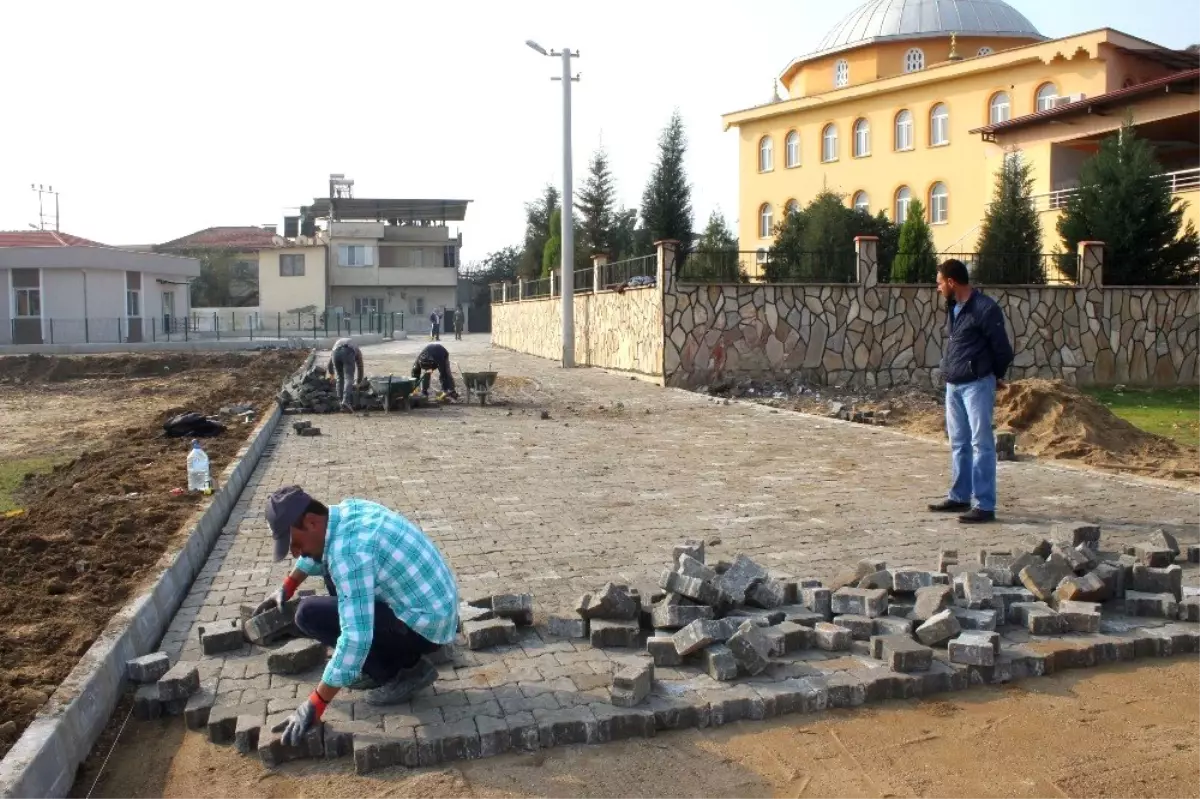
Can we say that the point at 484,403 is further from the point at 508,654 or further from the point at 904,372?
the point at 508,654

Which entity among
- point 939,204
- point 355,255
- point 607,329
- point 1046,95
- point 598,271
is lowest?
point 607,329

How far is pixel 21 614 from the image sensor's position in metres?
5.41

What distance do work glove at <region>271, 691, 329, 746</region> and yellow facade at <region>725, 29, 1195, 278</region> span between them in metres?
29.9

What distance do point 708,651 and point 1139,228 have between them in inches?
880

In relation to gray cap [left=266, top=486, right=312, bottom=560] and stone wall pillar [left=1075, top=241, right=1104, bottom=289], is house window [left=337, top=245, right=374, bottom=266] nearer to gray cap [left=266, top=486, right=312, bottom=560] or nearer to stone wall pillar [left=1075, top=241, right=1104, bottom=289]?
stone wall pillar [left=1075, top=241, right=1104, bottom=289]

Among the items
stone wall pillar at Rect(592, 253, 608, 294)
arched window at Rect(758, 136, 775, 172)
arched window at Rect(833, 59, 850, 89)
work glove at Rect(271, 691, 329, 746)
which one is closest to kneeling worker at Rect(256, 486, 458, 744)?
work glove at Rect(271, 691, 329, 746)

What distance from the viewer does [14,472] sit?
12.0 metres

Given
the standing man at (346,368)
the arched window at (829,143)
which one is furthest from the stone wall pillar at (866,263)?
the arched window at (829,143)

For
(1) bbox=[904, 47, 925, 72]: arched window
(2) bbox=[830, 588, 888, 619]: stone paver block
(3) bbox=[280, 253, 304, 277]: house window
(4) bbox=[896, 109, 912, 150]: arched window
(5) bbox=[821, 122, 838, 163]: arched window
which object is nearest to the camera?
(2) bbox=[830, 588, 888, 619]: stone paver block

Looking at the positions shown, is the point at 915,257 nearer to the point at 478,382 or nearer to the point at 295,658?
the point at 478,382

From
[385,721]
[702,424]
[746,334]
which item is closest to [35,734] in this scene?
[385,721]

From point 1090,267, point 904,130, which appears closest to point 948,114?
point 904,130

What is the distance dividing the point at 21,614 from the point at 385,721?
253 centimetres

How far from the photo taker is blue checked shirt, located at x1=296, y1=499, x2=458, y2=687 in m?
3.84
